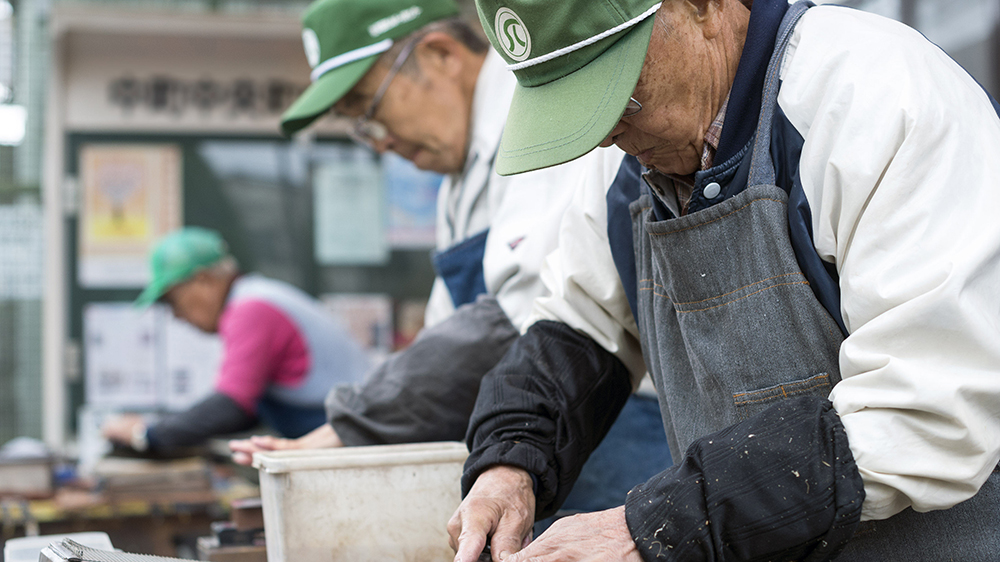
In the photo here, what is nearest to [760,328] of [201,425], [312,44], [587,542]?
[587,542]

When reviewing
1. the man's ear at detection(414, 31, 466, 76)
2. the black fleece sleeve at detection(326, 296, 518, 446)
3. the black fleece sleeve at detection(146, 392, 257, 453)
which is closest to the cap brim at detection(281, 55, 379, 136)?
the man's ear at detection(414, 31, 466, 76)

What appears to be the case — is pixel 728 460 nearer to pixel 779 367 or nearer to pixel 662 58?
pixel 779 367

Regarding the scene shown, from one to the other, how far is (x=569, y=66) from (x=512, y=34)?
10 cm

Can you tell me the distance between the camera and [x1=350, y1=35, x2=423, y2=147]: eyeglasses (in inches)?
90.7

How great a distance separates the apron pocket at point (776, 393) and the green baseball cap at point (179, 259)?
3.45m

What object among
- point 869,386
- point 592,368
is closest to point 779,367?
point 869,386

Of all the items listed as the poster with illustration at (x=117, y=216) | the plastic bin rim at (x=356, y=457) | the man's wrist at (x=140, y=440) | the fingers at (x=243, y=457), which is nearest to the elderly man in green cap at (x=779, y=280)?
the plastic bin rim at (x=356, y=457)

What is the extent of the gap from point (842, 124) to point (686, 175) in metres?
0.28

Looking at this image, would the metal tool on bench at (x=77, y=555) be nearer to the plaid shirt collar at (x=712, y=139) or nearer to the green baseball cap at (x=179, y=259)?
the plaid shirt collar at (x=712, y=139)

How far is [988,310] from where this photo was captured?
0.94 m

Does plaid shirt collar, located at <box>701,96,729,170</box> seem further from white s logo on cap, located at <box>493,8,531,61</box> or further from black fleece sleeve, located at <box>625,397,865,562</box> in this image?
black fleece sleeve, located at <box>625,397,865,562</box>

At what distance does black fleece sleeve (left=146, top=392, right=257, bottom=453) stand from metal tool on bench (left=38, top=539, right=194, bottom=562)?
2.58 m

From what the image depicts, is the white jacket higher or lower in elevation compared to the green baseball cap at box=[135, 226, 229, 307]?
higher

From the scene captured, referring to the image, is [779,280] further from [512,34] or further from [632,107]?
[512,34]
